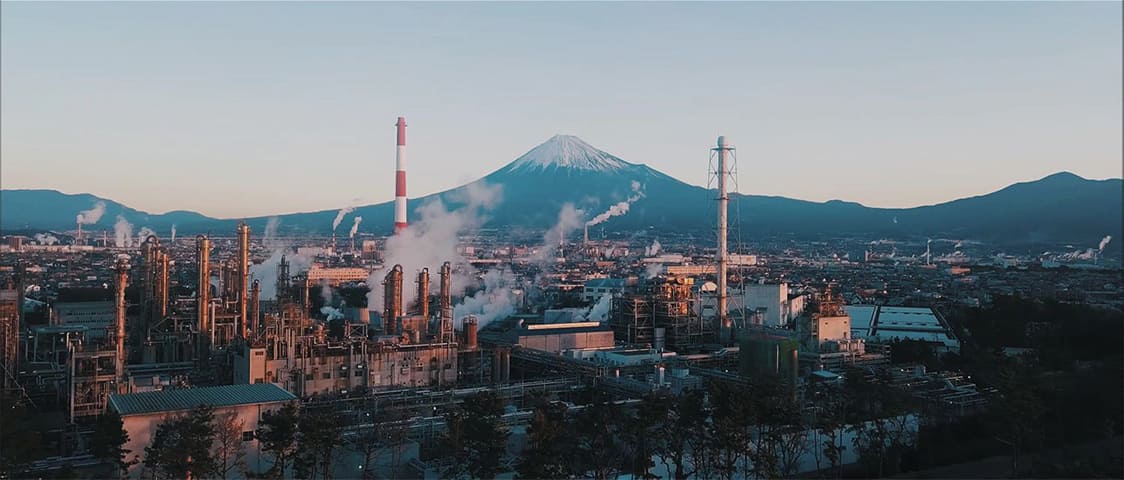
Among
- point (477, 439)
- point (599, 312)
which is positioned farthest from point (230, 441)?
point (599, 312)

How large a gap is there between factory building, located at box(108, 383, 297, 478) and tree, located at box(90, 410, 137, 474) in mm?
292

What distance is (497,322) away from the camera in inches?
1099

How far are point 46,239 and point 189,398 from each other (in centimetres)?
4276

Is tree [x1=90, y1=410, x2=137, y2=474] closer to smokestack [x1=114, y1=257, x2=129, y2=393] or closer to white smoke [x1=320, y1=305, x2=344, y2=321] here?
smokestack [x1=114, y1=257, x2=129, y2=393]

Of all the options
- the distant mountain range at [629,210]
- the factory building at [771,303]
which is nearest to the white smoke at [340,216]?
the distant mountain range at [629,210]

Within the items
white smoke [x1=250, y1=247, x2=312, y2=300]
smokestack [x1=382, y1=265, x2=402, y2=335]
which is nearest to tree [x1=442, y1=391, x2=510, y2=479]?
smokestack [x1=382, y1=265, x2=402, y2=335]

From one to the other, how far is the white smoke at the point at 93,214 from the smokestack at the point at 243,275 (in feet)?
145

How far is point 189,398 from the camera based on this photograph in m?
12.4

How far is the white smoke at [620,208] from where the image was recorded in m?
72.1

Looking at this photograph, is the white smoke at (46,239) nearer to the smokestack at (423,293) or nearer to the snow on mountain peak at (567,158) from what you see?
the smokestack at (423,293)

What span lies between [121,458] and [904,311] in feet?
88.9

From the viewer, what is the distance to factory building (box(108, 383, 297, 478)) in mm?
11703

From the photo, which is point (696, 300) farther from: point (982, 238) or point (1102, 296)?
point (982, 238)

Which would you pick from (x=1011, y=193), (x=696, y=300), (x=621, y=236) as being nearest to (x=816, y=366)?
(x=696, y=300)
